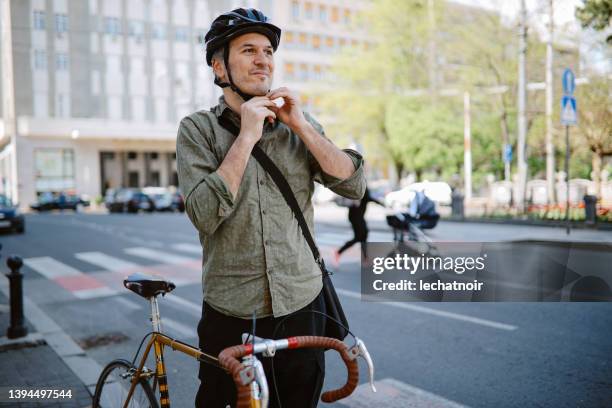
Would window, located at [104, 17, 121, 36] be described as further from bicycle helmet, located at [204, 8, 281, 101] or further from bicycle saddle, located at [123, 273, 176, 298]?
bicycle helmet, located at [204, 8, 281, 101]

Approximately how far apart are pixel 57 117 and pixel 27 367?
149 feet

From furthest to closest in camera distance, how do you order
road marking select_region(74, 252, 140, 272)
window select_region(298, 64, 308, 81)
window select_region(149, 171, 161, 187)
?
window select_region(149, 171, 161, 187) < window select_region(298, 64, 308, 81) < road marking select_region(74, 252, 140, 272)

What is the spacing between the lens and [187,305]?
7.64 metres

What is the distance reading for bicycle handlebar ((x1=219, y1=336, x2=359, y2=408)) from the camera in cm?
150

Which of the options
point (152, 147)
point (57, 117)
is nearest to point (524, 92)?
point (57, 117)

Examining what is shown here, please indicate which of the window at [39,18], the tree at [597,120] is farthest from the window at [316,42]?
the tree at [597,120]

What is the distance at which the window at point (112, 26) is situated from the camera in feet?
114

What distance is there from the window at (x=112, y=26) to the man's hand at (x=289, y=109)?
3519 centimetres

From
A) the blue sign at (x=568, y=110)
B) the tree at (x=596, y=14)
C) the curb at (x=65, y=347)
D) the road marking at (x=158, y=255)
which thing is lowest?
the road marking at (x=158, y=255)

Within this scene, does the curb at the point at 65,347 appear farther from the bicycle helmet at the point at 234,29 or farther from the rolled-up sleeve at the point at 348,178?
the bicycle helmet at the point at 234,29

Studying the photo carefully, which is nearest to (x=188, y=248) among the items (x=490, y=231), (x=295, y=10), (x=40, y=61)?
(x=490, y=231)

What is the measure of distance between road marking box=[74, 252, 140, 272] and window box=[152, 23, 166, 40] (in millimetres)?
29728

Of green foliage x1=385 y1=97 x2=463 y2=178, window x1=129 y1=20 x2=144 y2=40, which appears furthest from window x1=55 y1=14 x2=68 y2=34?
green foliage x1=385 y1=97 x2=463 y2=178

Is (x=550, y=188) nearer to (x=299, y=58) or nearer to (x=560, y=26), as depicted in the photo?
(x=560, y=26)
